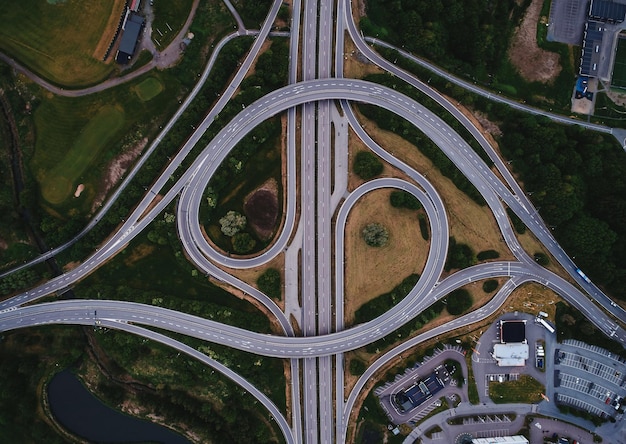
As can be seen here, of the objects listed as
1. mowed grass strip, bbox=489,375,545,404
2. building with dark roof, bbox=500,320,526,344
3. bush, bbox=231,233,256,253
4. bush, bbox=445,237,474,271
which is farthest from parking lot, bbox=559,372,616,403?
bush, bbox=231,233,256,253

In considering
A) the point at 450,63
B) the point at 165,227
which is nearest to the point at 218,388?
the point at 165,227

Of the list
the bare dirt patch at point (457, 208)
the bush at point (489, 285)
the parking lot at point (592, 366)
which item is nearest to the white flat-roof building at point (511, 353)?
the parking lot at point (592, 366)

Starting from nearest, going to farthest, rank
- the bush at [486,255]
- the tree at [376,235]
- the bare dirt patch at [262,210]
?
the tree at [376,235]
the bare dirt patch at [262,210]
the bush at [486,255]

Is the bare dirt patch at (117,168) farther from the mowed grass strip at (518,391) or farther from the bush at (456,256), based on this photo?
the mowed grass strip at (518,391)

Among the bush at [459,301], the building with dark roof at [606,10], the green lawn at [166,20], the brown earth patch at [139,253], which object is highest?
the building with dark roof at [606,10]

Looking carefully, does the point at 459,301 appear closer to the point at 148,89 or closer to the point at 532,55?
the point at 532,55

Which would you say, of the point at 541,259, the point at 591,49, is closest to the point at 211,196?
the point at 541,259

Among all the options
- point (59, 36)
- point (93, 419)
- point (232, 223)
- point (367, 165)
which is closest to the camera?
point (232, 223)
